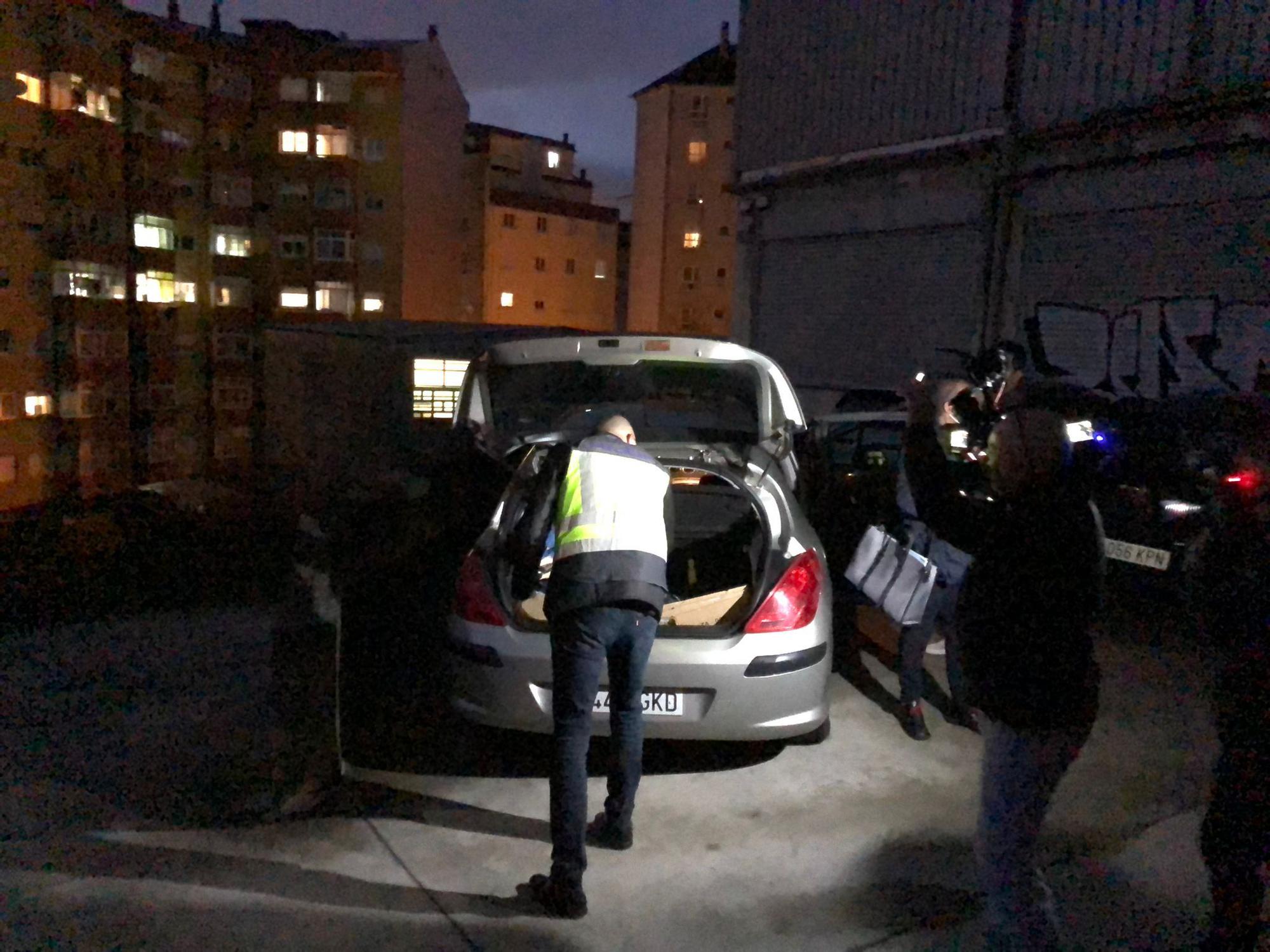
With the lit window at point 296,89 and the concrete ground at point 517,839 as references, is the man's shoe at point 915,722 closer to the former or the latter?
the concrete ground at point 517,839

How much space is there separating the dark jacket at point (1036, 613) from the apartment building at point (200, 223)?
38.4 metres

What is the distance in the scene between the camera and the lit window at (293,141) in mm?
41250

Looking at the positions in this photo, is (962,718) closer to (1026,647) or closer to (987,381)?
(987,381)

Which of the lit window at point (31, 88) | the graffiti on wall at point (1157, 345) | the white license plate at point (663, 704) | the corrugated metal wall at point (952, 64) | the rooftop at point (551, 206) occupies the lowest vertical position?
the white license plate at point (663, 704)

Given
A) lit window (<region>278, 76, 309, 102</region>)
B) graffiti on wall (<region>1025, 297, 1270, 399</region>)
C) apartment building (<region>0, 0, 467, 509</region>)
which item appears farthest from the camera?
lit window (<region>278, 76, 309, 102</region>)

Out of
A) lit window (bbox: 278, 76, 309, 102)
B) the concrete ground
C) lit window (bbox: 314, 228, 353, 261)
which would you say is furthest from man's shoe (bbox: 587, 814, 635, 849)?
lit window (bbox: 278, 76, 309, 102)

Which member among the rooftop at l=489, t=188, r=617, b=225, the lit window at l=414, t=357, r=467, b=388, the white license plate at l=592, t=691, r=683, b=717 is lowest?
the white license plate at l=592, t=691, r=683, b=717

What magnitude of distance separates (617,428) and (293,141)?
1675 inches

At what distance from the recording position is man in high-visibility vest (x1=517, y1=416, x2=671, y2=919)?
3404mm

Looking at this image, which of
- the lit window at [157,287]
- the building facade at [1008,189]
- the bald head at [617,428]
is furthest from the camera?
the lit window at [157,287]

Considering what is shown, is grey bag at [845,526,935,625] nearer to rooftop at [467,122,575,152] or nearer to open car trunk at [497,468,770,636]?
open car trunk at [497,468,770,636]

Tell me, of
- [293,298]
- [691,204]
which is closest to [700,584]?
[691,204]

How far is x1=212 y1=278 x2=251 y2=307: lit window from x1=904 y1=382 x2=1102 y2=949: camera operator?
43747 mm

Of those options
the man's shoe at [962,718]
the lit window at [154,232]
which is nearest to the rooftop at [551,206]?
the lit window at [154,232]
